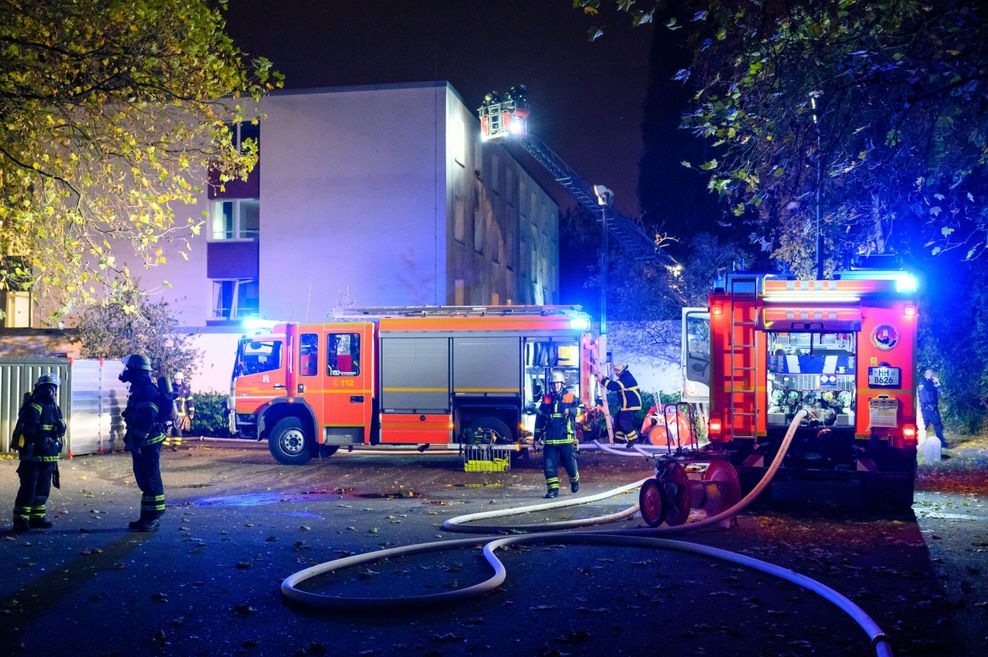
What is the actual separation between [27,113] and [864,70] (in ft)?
31.3

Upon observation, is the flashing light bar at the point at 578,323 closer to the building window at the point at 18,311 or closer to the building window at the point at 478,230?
the building window at the point at 478,230

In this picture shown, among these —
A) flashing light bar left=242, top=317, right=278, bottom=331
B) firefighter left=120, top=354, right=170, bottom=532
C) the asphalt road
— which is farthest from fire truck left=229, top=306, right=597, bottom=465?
firefighter left=120, top=354, right=170, bottom=532

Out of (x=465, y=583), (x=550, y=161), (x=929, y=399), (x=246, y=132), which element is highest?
(x=550, y=161)

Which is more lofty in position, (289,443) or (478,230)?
(478,230)

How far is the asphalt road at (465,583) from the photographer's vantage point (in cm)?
609

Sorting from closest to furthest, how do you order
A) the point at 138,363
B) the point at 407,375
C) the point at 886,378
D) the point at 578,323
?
the point at 138,363 < the point at 886,378 < the point at 578,323 < the point at 407,375

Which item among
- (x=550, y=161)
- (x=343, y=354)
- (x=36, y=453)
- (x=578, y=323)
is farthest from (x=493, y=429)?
(x=550, y=161)

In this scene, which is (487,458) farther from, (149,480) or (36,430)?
(36,430)

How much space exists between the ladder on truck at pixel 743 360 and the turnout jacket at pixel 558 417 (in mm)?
2247

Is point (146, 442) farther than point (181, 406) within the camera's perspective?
No

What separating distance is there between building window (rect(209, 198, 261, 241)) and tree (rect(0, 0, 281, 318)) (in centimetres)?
1460

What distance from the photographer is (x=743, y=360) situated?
457 inches

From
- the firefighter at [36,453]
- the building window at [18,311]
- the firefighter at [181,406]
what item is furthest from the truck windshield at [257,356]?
the building window at [18,311]

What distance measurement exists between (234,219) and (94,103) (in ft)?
56.2
